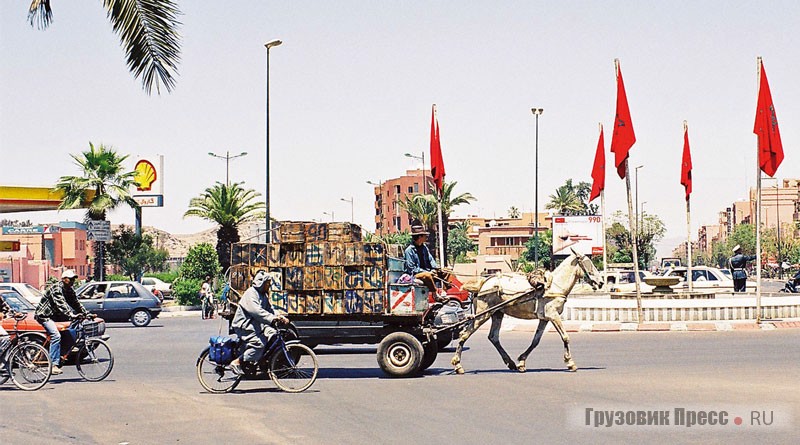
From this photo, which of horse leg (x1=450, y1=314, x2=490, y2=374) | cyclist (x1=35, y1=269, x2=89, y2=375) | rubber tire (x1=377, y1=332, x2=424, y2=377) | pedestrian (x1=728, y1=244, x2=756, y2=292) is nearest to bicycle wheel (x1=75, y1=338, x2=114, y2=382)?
cyclist (x1=35, y1=269, x2=89, y2=375)

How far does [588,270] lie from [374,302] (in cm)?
378

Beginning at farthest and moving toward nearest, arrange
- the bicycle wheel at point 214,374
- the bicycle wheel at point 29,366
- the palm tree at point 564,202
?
the palm tree at point 564,202, the bicycle wheel at point 29,366, the bicycle wheel at point 214,374

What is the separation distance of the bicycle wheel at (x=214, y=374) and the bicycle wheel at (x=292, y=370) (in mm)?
515

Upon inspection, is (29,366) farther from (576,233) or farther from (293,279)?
(576,233)

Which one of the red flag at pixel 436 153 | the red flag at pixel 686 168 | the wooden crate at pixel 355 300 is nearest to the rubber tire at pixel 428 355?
the wooden crate at pixel 355 300

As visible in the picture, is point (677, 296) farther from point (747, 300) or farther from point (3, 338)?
point (3, 338)

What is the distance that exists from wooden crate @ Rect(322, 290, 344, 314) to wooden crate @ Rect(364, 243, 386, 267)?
656 millimetres

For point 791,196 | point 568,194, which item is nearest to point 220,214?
point 568,194

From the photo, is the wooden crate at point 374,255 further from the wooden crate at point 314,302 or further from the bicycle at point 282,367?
the bicycle at point 282,367

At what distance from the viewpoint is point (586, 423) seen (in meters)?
10.6

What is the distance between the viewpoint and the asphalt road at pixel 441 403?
10.2m

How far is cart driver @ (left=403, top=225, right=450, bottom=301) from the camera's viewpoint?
608 inches

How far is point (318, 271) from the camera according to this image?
15.4m

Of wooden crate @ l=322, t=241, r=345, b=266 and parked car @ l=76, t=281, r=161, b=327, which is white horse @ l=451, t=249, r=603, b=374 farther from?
parked car @ l=76, t=281, r=161, b=327
